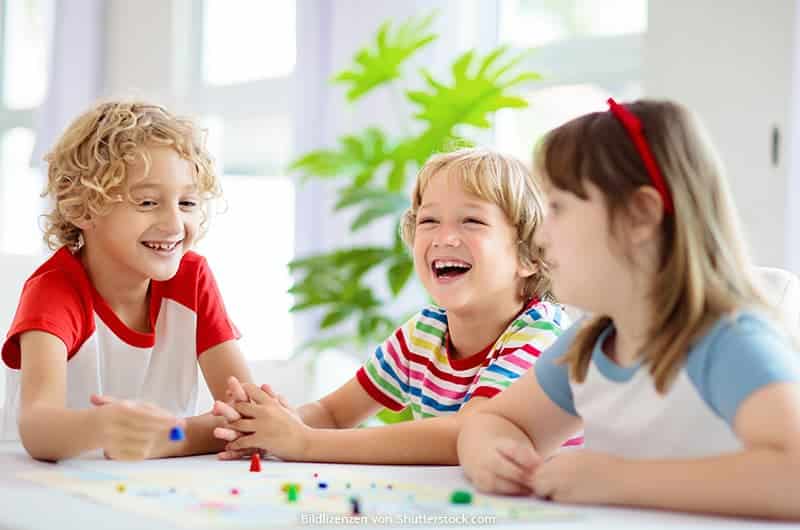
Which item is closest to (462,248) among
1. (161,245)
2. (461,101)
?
(161,245)

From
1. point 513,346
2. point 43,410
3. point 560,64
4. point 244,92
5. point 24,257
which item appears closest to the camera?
point 43,410

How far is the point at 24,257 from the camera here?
2152mm

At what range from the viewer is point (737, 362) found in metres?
0.94

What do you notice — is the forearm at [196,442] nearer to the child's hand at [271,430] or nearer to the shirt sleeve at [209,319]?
the child's hand at [271,430]

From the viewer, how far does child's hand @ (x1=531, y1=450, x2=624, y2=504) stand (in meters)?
0.97

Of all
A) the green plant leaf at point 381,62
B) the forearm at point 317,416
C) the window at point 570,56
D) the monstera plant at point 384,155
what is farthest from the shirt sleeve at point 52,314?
the window at point 570,56

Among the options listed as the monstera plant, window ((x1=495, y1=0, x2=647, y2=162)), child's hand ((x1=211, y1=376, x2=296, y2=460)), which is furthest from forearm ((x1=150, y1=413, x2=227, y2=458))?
window ((x1=495, y1=0, x2=647, y2=162))

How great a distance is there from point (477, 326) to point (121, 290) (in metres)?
0.54

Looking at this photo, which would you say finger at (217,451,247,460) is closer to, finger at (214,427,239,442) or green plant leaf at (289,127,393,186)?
finger at (214,427,239,442)

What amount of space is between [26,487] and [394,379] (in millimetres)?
735

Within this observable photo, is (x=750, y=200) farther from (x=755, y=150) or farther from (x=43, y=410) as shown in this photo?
(x=43, y=410)

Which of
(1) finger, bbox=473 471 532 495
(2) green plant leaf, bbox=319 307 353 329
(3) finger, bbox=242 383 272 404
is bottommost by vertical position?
(2) green plant leaf, bbox=319 307 353 329

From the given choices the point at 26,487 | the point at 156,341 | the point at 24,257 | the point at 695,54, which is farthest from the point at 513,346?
the point at 695,54

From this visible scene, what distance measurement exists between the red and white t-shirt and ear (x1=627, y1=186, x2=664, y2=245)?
2.72ft
